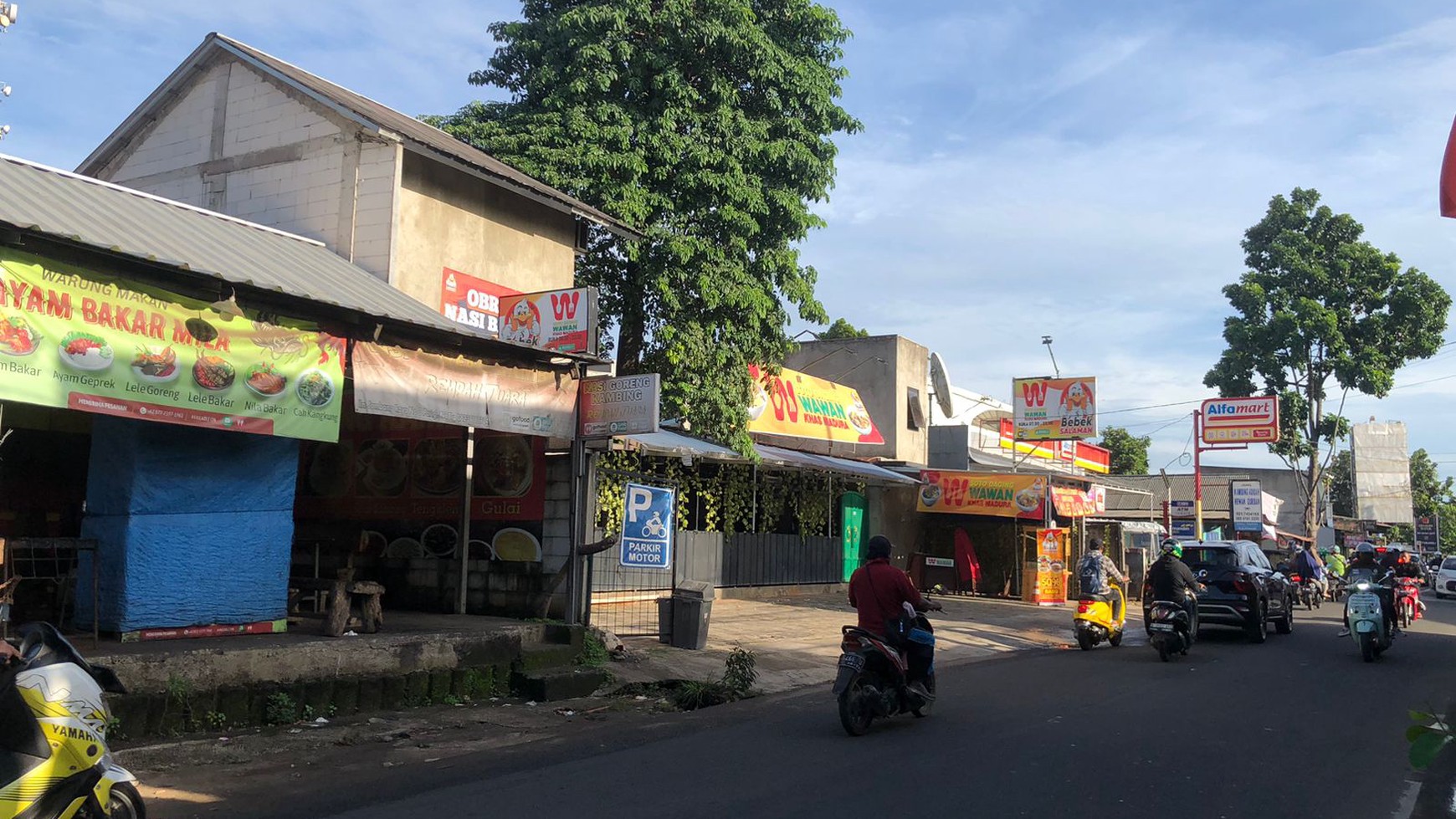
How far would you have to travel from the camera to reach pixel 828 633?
16672 mm

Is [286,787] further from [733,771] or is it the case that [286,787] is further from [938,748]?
[938,748]

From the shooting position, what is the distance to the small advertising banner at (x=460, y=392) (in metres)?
10.1

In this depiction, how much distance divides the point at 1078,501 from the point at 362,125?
61.6 feet

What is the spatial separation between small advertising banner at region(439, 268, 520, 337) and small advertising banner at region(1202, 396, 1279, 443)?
2924 cm

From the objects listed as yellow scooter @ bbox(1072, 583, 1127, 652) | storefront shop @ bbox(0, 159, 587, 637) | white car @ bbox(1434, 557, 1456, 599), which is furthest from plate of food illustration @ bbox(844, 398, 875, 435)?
white car @ bbox(1434, 557, 1456, 599)

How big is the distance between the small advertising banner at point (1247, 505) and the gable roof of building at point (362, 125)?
1118 inches

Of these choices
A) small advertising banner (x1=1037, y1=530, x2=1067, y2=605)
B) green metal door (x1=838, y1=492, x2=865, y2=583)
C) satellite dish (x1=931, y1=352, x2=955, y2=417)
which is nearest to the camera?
green metal door (x1=838, y1=492, x2=865, y2=583)

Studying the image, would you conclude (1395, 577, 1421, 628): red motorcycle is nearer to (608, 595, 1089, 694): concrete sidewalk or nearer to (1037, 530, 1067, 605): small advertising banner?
(608, 595, 1089, 694): concrete sidewalk

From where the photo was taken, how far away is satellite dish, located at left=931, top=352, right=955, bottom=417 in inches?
1296

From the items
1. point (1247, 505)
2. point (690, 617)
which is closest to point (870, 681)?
point (690, 617)

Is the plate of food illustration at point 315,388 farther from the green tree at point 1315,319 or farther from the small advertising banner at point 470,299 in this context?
the green tree at point 1315,319

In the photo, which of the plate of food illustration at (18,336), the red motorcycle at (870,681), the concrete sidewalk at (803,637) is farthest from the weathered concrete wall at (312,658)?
the red motorcycle at (870,681)

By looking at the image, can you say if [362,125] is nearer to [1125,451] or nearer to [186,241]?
[186,241]

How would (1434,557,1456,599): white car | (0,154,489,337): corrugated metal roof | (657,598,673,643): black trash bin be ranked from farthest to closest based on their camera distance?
(1434,557,1456,599): white car
(657,598,673,643): black trash bin
(0,154,489,337): corrugated metal roof
